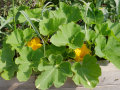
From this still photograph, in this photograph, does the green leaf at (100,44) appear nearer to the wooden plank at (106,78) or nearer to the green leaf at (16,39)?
the wooden plank at (106,78)

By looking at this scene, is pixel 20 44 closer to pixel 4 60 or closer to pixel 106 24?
pixel 4 60

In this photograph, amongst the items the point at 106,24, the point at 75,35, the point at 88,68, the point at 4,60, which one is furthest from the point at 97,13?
the point at 4,60

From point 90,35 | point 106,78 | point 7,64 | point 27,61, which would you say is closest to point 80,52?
point 90,35

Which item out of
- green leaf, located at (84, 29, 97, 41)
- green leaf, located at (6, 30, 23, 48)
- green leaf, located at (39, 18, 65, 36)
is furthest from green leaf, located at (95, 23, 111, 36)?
green leaf, located at (6, 30, 23, 48)

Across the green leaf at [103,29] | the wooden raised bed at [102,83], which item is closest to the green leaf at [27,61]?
the wooden raised bed at [102,83]

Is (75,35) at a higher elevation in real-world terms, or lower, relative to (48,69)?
higher

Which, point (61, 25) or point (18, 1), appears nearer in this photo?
point (61, 25)
